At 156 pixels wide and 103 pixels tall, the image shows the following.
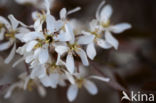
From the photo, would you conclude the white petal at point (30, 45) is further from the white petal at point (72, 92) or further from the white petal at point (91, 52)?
the white petal at point (72, 92)

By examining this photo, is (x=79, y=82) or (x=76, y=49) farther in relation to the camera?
(x=79, y=82)

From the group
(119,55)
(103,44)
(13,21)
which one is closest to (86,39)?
(103,44)

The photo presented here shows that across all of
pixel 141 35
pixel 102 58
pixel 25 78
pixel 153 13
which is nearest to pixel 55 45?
pixel 25 78

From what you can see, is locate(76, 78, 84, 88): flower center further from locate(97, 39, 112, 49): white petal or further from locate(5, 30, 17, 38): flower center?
locate(5, 30, 17, 38): flower center

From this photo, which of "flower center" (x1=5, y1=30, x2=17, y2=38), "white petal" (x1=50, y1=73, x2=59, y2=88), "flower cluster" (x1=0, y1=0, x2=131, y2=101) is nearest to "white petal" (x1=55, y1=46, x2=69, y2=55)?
"flower cluster" (x1=0, y1=0, x2=131, y2=101)

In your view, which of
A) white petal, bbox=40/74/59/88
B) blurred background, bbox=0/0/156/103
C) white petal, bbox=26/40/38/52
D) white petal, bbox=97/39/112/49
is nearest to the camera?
white petal, bbox=26/40/38/52

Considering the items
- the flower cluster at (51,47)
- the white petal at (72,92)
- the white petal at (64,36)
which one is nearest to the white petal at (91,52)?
the flower cluster at (51,47)

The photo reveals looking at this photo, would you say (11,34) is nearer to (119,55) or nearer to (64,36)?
(64,36)

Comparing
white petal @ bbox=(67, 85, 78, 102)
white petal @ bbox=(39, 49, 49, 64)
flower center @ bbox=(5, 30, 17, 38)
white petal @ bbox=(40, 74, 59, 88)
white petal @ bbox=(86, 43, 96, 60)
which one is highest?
flower center @ bbox=(5, 30, 17, 38)

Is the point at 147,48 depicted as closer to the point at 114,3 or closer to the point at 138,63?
the point at 138,63

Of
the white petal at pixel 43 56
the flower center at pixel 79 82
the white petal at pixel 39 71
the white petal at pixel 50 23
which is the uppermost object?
the white petal at pixel 50 23
